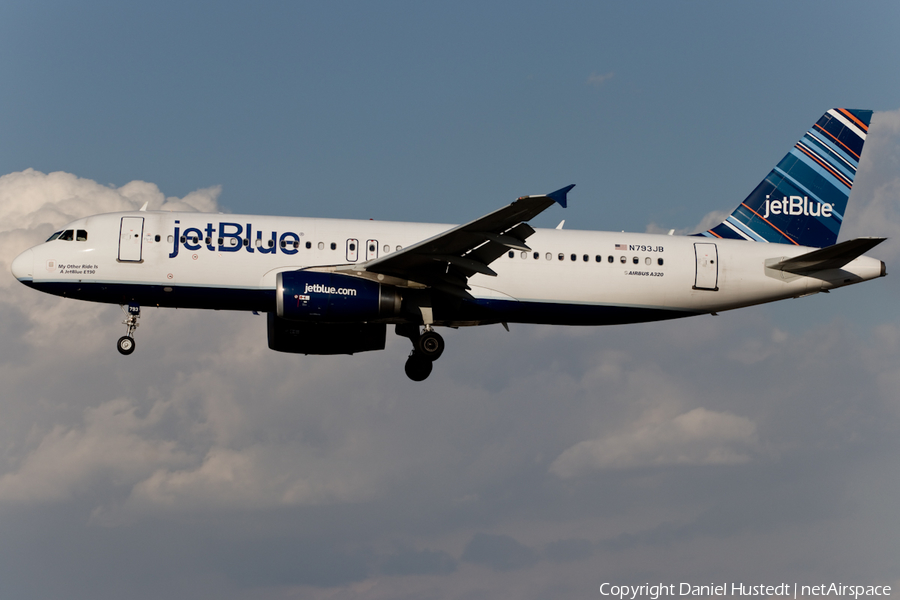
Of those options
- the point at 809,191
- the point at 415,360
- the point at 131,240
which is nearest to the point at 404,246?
the point at 415,360

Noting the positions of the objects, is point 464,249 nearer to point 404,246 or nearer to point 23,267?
point 404,246

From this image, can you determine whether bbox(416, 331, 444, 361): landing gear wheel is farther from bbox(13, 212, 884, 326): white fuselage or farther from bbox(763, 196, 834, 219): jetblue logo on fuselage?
bbox(763, 196, 834, 219): jetblue logo on fuselage

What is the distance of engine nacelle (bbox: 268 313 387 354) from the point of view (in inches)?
1236

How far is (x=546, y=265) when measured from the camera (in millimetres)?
29406

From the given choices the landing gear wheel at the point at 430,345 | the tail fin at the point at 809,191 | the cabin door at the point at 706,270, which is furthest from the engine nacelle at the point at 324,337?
the tail fin at the point at 809,191

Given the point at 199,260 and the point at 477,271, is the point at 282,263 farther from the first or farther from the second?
the point at 477,271

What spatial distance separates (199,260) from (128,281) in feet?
6.88

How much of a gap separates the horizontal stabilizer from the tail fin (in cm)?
228

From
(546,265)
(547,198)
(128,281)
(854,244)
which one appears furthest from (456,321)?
(854,244)

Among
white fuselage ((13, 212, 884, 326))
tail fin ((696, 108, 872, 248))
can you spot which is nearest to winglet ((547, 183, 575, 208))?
white fuselage ((13, 212, 884, 326))

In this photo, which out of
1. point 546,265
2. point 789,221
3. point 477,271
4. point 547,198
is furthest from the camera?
point 789,221

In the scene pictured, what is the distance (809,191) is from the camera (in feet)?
113

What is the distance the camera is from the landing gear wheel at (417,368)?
31.3m

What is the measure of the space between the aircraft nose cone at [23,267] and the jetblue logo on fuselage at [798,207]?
23.4m
